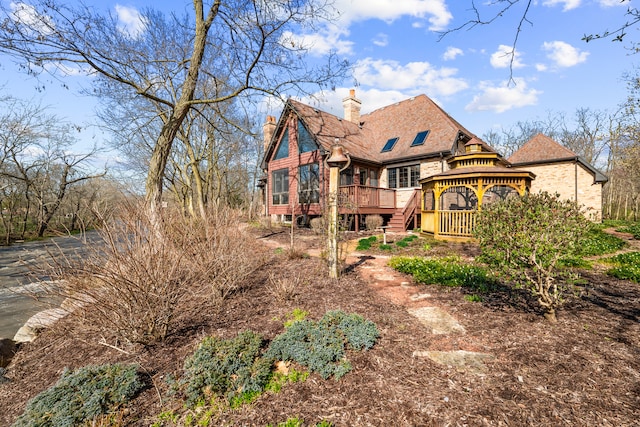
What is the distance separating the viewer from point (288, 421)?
2.29 metres

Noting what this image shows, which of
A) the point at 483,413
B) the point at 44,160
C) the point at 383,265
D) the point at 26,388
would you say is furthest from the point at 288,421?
the point at 44,160

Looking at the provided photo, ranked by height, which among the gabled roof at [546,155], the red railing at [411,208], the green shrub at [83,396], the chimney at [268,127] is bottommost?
the green shrub at [83,396]

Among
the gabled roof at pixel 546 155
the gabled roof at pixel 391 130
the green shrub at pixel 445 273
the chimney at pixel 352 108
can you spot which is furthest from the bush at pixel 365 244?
the gabled roof at pixel 546 155

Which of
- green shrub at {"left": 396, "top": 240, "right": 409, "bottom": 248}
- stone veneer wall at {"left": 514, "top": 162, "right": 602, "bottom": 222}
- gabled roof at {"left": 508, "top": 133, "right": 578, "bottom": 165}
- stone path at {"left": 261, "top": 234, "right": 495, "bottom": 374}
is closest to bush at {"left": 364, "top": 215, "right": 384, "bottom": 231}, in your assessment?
green shrub at {"left": 396, "top": 240, "right": 409, "bottom": 248}

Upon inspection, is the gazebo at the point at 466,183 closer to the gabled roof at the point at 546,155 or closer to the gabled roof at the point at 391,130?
the gabled roof at the point at 391,130

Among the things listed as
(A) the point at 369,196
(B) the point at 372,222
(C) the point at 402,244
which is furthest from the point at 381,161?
(C) the point at 402,244

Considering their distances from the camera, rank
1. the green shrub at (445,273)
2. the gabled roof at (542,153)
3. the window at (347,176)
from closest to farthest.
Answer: the green shrub at (445,273)
the window at (347,176)
the gabled roof at (542,153)

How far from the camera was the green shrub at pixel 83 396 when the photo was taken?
236 centimetres

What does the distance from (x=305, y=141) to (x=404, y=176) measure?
6.34m

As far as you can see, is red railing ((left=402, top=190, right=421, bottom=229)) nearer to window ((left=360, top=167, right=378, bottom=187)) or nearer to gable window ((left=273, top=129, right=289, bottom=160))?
window ((left=360, top=167, right=378, bottom=187))

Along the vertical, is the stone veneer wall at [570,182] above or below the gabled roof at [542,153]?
below

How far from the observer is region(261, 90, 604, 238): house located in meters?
14.1

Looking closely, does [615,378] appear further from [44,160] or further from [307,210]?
[44,160]

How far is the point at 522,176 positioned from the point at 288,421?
12.3 meters
